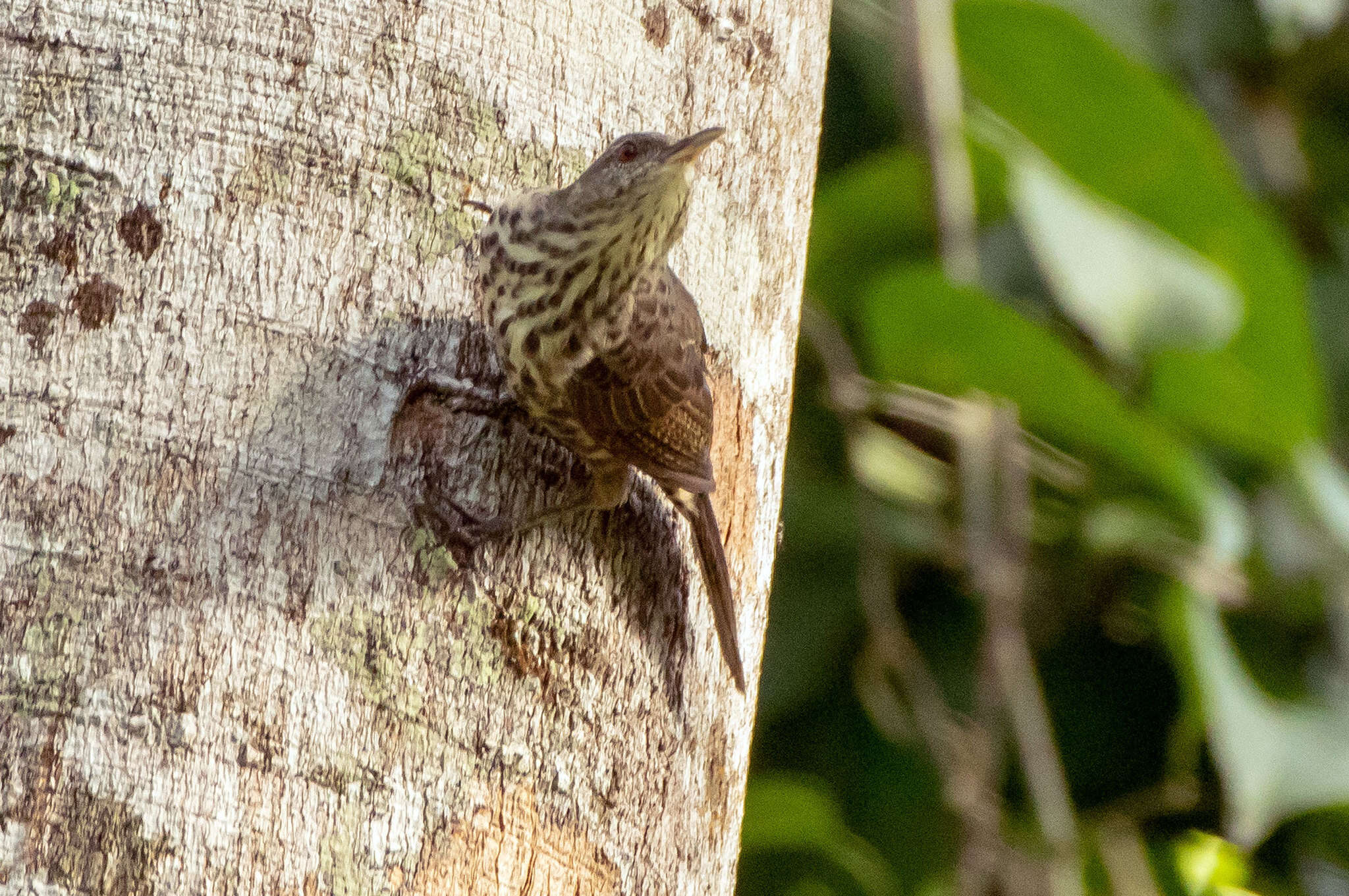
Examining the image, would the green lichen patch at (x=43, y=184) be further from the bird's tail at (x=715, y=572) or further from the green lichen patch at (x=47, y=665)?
the bird's tail at (x=715, y=572)

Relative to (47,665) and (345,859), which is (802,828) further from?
(47,665)

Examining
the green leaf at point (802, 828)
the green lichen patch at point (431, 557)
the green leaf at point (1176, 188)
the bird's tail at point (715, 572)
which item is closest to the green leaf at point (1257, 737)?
the green leaf at point (1176, 188)

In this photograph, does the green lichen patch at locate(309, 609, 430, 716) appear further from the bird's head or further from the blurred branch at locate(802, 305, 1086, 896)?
the blurred branch at locate(802, 305, 1086, 896)

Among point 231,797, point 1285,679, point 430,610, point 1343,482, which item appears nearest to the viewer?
point 231,797

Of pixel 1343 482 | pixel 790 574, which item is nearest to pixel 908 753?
pixel 790 574

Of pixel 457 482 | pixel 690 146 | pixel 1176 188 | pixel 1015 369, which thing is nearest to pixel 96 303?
pixel 457 482

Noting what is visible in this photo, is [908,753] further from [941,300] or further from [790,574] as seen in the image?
[941,300]

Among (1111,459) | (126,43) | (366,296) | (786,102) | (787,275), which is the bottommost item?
(366,296)
